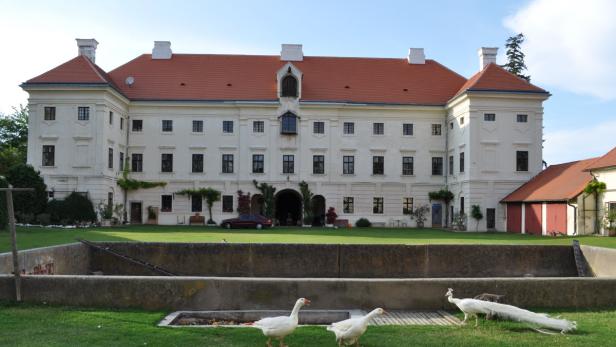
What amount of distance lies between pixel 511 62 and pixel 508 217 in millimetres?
25763

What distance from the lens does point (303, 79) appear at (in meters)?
52.0

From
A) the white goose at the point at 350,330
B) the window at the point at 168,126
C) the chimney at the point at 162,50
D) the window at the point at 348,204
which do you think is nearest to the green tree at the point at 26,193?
the window at the point at 168,126

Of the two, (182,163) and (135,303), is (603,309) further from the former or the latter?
(182,163)

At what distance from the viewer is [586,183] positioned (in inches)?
1417

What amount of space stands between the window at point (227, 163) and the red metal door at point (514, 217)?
72.4ft

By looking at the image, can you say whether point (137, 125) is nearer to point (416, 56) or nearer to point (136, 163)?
point (136, 163)

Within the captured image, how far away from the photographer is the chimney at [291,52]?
55000mm

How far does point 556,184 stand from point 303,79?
22455 mm

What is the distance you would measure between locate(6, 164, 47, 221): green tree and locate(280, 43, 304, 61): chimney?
956 inches

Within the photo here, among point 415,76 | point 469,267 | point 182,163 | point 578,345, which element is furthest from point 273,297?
point 415,76

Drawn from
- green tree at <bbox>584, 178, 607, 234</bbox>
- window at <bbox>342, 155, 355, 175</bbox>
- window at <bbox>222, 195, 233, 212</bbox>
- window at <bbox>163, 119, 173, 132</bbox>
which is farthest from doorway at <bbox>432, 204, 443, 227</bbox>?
window at <bbox>163, 119, 173, 132</bbox>

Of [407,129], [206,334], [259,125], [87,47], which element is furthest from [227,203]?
[206,334]

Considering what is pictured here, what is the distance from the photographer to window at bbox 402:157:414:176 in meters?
50.4

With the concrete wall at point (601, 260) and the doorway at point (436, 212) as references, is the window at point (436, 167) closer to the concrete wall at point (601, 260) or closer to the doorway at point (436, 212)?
the doorway at point (436, 212)
